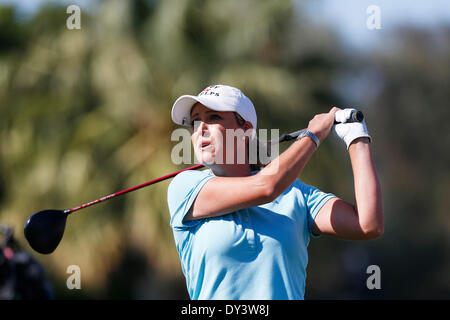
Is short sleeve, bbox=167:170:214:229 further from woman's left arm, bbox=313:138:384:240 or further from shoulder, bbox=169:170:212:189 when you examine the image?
woman's left arm, bbox=313:138:384:240

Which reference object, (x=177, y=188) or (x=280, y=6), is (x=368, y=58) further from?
(x=177, y=188)

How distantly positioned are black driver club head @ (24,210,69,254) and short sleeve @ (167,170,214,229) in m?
0.69

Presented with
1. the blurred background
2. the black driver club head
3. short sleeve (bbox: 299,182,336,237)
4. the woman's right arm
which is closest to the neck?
the woman's right arm

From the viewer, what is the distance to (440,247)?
21.9 m

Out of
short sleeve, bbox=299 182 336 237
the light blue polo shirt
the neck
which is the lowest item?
the light blue polo shirt

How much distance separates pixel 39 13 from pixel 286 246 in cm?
1067

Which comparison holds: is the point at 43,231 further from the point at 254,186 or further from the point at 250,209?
the point at 254,186

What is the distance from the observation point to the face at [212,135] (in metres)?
2.85

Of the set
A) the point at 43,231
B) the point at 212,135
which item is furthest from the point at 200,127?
the point at 43,231

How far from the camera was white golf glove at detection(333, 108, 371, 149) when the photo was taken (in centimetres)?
287

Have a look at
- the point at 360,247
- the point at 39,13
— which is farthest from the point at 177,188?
A: the point at 360,247

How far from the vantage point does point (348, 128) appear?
2.90 metres

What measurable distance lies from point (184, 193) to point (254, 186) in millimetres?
350

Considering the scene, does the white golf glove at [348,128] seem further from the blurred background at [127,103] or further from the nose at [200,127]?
the blurred background at [127,103]
